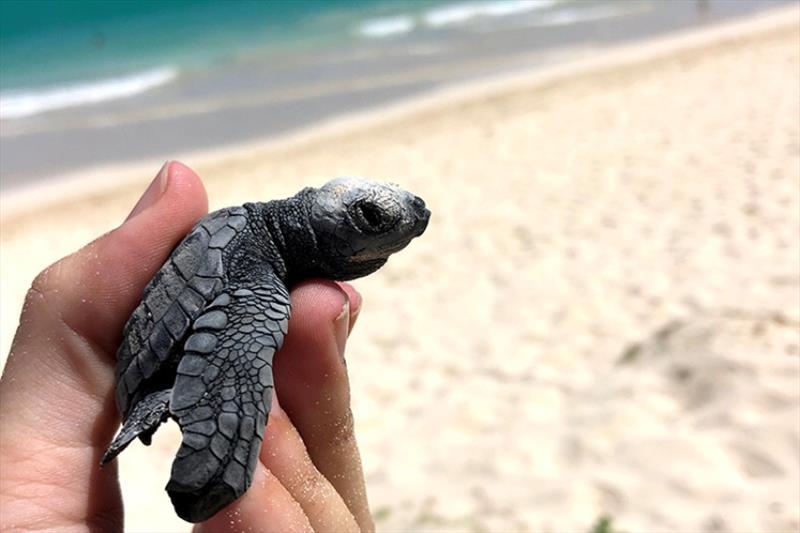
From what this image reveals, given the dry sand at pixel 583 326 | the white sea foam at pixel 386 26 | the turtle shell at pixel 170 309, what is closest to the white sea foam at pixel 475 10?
the white sea foam at pixel 386 26

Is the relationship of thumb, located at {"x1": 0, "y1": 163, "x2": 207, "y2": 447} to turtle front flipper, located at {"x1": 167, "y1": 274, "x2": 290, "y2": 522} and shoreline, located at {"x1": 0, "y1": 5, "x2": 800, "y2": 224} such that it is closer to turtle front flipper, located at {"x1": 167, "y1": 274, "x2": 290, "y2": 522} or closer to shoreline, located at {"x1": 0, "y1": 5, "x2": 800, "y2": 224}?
turtle front flipper, located at {"x1": 167, "y1": 274, "x2": 290, "y2": 522}

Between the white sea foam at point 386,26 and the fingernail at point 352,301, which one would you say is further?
the white sea foam at point 386,26

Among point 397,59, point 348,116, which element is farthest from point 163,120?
point 397,59

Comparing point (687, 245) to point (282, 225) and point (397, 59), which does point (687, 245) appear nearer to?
point (282, 225)

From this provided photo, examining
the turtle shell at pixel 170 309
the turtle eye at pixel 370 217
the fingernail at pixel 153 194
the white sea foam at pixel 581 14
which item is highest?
the fingernail at pixel 153 194

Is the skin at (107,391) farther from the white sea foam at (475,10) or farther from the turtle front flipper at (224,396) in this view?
the white sea foam at (475,10)

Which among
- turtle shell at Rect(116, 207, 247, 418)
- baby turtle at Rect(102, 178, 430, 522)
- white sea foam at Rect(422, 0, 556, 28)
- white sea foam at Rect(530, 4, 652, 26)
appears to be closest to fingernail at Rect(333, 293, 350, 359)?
baby turtle at Rect(102, 178, 430, 522)

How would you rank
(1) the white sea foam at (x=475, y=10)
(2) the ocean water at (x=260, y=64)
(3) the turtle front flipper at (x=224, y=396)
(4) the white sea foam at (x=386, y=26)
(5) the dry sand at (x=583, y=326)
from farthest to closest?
(1) the white sea foam at (x=475, y=10), (4) the white sea foam at (x=386, y=26), (2) the ocean water at (x=260, y=64), (5) the dry sand at (x=583, y=326), (3) the turtle front flipper at (x=224, y=396)
